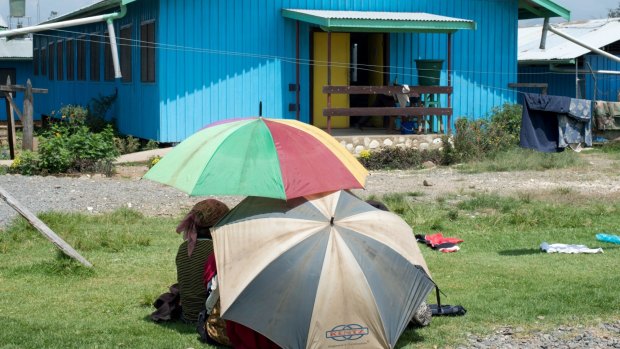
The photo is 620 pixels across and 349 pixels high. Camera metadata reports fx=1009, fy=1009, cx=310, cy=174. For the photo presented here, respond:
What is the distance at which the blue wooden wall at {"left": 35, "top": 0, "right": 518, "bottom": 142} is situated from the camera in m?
21.2

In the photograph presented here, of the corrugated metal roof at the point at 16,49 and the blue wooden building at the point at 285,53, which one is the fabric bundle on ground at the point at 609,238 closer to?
the blue wooden building at the point at 285,53

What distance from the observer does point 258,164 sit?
7.27 meters

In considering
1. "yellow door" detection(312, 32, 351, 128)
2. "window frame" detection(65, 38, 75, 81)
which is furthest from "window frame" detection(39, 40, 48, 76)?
"yellow door" detection(312, 32, 351, 128)

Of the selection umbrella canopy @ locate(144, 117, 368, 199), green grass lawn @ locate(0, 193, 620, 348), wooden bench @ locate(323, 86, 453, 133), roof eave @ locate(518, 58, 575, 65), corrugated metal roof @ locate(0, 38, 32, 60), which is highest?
corrugated metal roof @ locate(0, 38, 32, 60)

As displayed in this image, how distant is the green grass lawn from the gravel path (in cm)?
96

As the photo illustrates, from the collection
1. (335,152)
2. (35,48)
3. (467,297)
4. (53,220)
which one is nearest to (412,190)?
(53,220)

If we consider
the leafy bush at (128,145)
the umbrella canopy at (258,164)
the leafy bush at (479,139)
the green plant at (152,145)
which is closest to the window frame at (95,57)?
the leafy bush at (128,145)

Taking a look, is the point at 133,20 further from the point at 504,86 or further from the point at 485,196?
the point at 485,196

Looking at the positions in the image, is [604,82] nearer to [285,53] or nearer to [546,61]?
[546,61]

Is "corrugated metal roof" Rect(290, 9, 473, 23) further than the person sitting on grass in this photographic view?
Yes

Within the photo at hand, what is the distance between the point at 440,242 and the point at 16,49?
32.3m

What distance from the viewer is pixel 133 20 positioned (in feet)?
75.5

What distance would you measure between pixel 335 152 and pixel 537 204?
766 centimetres

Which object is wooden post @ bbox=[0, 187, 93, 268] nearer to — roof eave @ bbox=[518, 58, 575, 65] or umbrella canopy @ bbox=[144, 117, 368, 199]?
umbrella canopy @ bbox=[144, 117, 368, 199]
